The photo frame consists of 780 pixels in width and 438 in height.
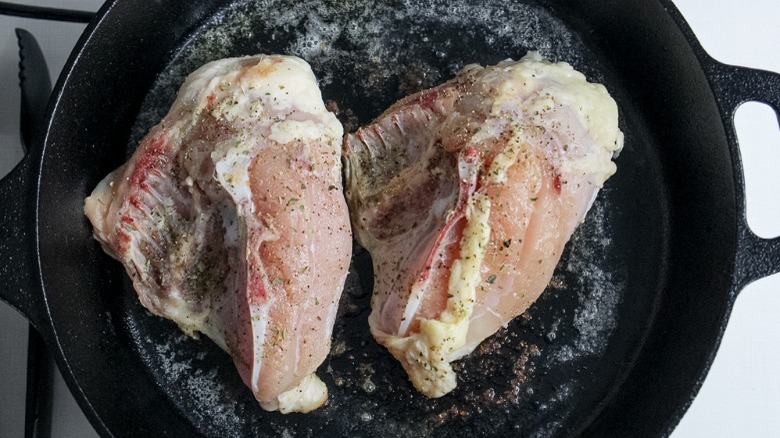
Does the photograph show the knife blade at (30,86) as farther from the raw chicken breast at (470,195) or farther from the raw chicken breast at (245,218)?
the raw chicken breast at (470,195)

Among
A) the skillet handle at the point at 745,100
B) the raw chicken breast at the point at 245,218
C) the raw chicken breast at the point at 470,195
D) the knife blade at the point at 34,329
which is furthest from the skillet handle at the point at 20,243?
the skillet handle at the point at 745,100

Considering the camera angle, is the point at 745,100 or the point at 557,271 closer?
the point at 745,100

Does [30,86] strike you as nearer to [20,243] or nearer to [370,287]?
[20,243]

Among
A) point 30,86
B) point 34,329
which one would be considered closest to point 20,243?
point 34,329

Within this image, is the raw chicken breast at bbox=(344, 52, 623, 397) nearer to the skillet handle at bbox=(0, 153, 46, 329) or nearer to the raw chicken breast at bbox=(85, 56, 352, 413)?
the raw chicken breast at bbox=(85, 56, 352, 413)

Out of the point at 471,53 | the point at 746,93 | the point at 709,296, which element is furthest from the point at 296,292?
the point at 746,93

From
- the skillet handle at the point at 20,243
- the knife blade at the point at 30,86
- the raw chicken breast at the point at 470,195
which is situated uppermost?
the raw chicken breast at the point at 470,195
